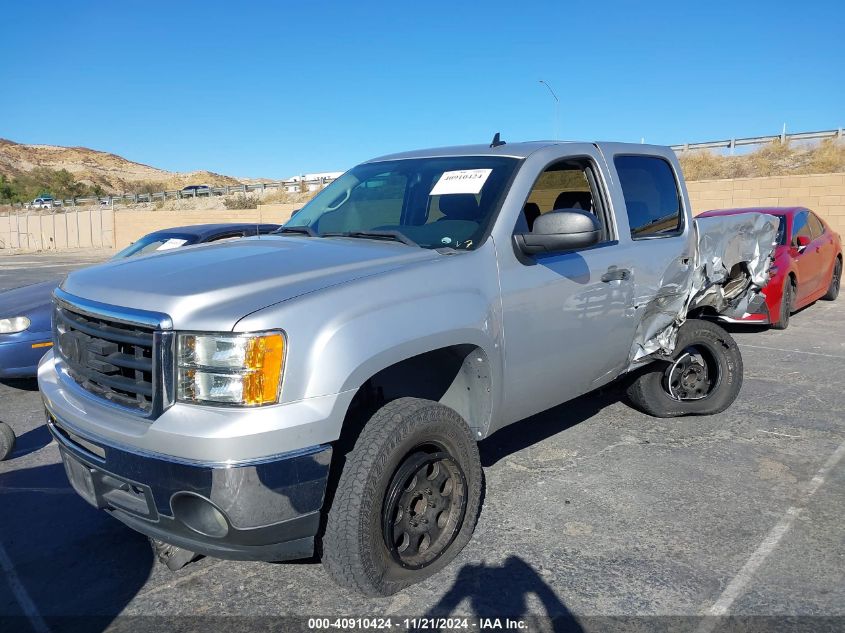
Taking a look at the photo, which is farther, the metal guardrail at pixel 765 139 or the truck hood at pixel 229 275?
the metal guardrail at pixel 765 139

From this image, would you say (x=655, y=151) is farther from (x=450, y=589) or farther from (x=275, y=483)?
(x=275, y=483)

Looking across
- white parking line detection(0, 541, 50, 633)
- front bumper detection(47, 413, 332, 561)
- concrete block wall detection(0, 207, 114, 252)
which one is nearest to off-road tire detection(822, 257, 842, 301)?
front bumper detection(47, 413, 332, 561)

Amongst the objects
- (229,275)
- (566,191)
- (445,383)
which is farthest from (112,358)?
(566,191)

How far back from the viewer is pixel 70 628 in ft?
9.36

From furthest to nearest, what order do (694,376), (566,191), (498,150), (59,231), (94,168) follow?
(94,168) < (59,231) < (694,376) < (566,191) < (498,150)

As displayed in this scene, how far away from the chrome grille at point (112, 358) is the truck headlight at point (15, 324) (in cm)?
326

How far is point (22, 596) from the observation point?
3.10 metres

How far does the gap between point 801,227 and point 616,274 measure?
6747 millimetres

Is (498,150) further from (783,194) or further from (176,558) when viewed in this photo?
(783,194)

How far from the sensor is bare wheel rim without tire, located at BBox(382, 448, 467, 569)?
291 centimetres

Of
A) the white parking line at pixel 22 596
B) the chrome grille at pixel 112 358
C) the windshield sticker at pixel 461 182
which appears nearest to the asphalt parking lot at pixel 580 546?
the white parking line at pixel 22 596

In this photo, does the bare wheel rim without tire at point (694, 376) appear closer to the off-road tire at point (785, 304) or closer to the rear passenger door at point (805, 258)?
the off-road tire at point (785, 304)

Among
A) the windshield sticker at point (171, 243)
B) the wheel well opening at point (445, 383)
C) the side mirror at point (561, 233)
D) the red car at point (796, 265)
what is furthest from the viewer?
the red car at point (796, 265)

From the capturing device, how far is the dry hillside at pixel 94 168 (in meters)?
104
